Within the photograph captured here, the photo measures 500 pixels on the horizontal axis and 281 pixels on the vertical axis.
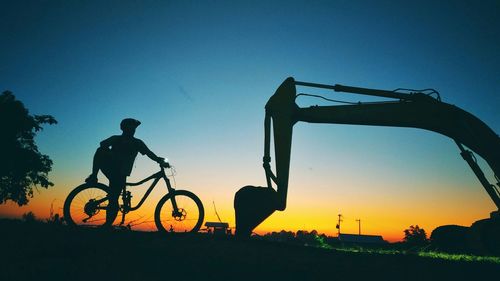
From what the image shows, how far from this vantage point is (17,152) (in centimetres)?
2470

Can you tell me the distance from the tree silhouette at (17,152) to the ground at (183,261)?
23781 mm

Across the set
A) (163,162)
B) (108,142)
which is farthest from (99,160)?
(163,162)

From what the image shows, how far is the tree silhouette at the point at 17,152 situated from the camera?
24.3 m

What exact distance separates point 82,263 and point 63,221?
134 inches

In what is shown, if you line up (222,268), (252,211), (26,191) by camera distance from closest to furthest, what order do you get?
(222,268)
(252,211)
(26,191)

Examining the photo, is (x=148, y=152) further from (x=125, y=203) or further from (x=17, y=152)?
(x=17, y=152)

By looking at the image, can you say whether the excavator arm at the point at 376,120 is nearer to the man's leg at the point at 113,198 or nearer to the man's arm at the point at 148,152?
the man's arm at the point at 148,152

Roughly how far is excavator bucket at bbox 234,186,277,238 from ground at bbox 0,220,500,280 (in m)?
0.80

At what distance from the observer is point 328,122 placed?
7410 millimetres

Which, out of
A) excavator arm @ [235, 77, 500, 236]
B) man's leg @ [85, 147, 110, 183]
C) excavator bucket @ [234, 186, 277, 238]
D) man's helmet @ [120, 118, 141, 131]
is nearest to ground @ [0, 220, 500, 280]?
excavator bucket @ [234, 186, 277, 238]

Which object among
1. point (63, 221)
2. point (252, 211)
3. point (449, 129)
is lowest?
point (63, 221)

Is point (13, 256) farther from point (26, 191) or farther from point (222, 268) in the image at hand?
point (26, 191)

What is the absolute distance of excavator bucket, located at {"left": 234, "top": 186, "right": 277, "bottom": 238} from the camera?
667cm

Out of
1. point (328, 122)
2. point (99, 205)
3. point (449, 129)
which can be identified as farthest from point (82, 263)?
point (449, 129)
